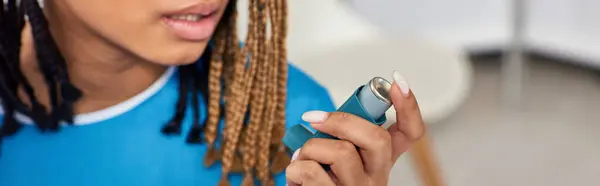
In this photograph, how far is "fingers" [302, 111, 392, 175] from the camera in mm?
523

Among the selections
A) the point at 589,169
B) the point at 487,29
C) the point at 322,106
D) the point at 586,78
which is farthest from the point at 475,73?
the point at 322,106

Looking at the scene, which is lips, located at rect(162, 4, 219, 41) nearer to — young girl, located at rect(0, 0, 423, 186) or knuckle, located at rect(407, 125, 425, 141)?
young girl, located at rect(0, 0, 423, 186)

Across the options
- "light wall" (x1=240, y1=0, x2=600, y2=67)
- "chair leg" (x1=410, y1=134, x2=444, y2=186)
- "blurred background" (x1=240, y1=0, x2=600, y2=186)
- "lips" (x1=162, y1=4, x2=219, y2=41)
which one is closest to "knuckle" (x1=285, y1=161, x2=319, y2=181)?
"lips" (x1=162, y1=4, x2=219, y2=41)

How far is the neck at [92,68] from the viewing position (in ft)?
2.36

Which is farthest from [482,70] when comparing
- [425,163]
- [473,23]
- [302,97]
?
[302,97]

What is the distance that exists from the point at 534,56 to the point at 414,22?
1.25ft

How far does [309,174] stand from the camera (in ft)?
1.74

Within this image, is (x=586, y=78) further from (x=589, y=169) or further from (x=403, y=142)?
(x=403, y=142)

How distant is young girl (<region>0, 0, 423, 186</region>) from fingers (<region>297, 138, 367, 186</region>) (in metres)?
0.19

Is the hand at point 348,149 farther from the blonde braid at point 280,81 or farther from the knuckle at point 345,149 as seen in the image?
the blonde braid at point 280,81

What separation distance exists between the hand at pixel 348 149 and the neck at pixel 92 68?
0.86 ft

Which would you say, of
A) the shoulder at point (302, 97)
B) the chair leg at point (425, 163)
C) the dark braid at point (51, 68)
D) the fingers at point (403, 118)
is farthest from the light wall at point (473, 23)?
the fingers at point (403, 118)

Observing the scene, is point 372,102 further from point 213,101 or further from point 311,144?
point 213,101

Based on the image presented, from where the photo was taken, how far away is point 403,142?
0.58m
